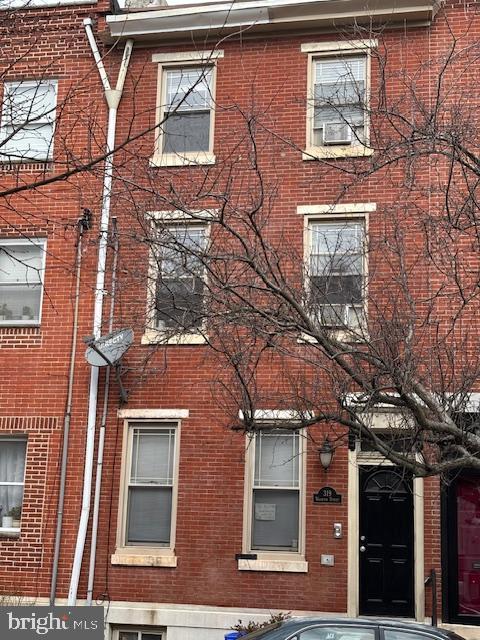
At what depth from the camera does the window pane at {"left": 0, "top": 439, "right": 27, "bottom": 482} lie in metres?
12.9

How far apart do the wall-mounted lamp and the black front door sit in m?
0.61

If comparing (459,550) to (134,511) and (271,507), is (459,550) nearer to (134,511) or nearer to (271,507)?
(271,507)

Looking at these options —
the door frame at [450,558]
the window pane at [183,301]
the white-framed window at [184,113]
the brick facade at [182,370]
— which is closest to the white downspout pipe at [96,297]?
the brick facade at [182,370]

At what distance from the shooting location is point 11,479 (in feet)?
42.3

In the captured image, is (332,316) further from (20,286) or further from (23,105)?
(20,286)

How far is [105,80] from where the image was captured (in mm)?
13406

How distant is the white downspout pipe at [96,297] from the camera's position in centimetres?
1197

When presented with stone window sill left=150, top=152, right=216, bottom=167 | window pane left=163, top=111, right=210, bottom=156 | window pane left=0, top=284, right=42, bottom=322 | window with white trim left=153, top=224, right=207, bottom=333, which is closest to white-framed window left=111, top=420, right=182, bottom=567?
window with white trim left=153, top=224, right=207, bottom=333

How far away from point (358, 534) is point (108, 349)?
4.44m

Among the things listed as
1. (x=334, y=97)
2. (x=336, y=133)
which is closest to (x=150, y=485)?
(x=336, y=133)

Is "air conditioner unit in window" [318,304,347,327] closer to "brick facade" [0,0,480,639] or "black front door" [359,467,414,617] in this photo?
"brick facade" [0,0,480,639]

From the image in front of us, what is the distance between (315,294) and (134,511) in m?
4.93

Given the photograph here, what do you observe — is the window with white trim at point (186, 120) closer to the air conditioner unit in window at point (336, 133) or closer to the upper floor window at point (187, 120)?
the upper floor window at point (187, 120)

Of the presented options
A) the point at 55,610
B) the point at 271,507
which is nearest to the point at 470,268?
the point at 271,507
